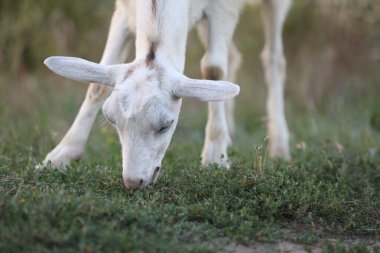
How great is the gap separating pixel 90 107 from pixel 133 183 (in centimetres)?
146

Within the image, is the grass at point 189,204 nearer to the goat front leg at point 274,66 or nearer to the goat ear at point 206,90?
the goat ear at point 206,90

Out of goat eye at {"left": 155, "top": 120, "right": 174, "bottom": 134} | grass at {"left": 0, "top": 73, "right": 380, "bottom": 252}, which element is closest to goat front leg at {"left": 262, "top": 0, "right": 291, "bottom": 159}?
grass at {"left": 0, "top": 73, "right": 380, "bottom": 252}

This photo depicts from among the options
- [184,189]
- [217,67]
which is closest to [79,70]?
[184,189]

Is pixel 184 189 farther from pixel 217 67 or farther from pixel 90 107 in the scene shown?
pixel 217 67

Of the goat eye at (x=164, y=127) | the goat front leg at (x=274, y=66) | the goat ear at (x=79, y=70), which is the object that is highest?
the goat front leg at (x=274, y=66)

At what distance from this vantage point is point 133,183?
13.6 feet

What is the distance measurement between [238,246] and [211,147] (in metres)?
1.92

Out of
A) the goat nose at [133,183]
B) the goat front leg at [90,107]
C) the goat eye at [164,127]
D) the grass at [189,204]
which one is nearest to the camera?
the grass at [189,204]

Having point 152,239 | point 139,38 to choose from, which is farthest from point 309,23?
point 152,239

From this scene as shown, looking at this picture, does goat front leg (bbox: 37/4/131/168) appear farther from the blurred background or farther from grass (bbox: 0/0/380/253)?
the blurred background

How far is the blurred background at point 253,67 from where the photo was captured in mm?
7938

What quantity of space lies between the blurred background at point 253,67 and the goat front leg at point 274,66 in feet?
1.33

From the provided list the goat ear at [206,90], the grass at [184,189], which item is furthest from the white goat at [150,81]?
the grass at [184,189]

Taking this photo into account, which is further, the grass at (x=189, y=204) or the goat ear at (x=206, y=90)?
the goat ear at (x=206, y=90)
